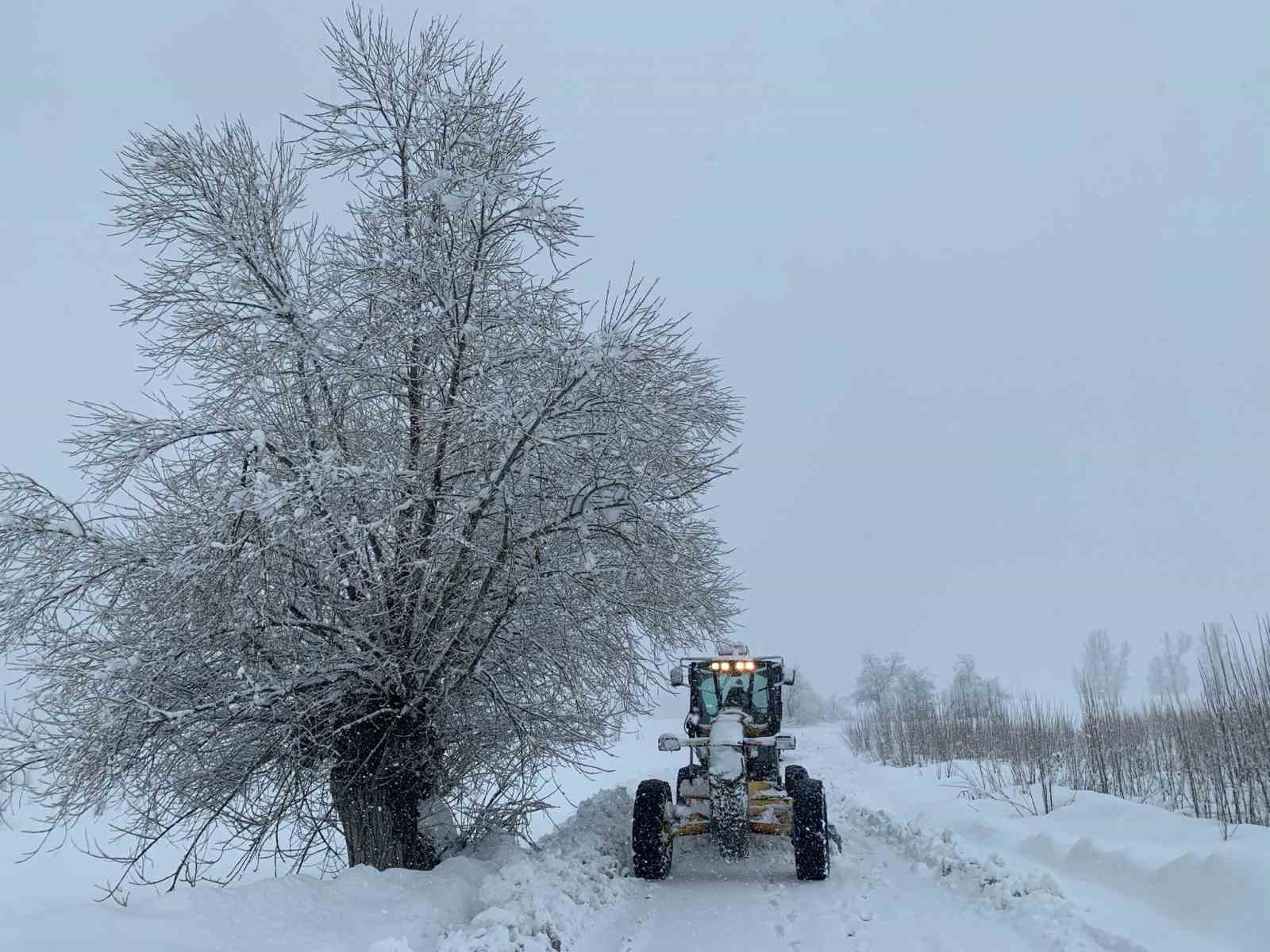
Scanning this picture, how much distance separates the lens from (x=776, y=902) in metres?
7.36

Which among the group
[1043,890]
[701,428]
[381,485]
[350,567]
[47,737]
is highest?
[701,428]

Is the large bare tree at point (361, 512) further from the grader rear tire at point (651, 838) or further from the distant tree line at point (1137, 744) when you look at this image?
the distant tree line at point (1137, 744)

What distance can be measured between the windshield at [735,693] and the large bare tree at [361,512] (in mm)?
2315

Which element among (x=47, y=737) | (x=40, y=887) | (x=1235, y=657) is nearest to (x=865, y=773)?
(x=1235, y=657)

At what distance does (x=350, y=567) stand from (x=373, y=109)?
14.3 ft

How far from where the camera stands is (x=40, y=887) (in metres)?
12.0

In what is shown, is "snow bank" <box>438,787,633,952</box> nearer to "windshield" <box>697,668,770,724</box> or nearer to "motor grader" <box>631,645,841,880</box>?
"motor grader" <box>631,645,841,880</box>

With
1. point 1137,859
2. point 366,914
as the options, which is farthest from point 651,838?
point 1137,859

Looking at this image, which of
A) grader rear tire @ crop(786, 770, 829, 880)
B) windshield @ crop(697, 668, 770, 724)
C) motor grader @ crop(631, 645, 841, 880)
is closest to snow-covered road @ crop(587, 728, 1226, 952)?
grader rear tire @ crop(786, 770, 829, 880)

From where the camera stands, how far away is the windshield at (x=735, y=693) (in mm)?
10617

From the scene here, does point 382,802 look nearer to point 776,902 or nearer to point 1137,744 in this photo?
point 776,902

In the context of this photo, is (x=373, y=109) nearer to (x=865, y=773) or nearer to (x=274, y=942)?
(x=274, y=942)

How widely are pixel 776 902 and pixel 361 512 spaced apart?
475 cm

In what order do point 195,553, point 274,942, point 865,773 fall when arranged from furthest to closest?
point 865,773, point 195,553, point 274,942
